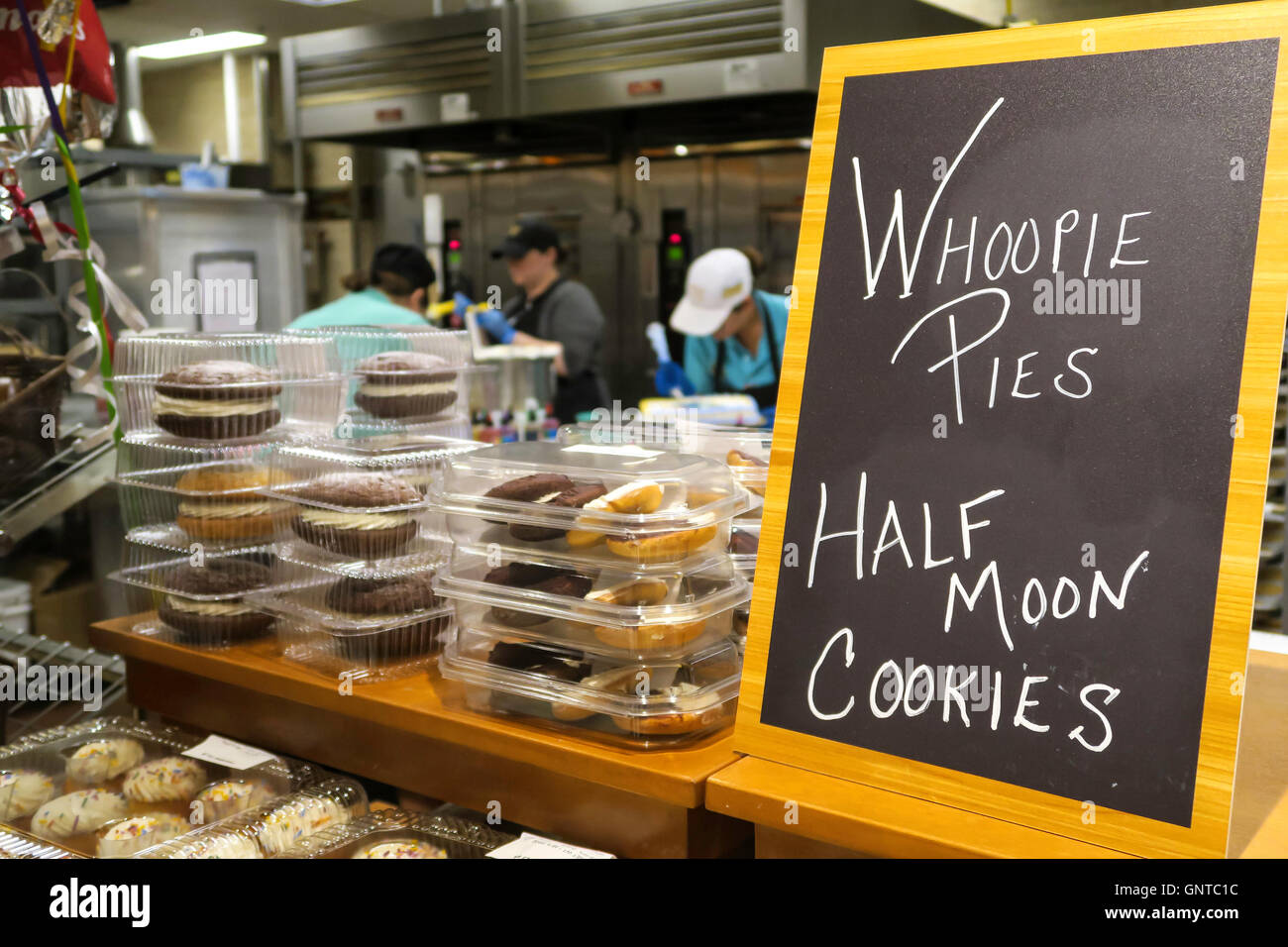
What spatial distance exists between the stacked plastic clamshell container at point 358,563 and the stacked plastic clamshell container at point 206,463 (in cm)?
6

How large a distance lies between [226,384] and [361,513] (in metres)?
0.34

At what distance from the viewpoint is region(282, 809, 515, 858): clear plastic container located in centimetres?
133

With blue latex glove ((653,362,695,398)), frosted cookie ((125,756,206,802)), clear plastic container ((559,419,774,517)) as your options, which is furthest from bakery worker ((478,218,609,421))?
frosted cookie ((125,756,206,802))

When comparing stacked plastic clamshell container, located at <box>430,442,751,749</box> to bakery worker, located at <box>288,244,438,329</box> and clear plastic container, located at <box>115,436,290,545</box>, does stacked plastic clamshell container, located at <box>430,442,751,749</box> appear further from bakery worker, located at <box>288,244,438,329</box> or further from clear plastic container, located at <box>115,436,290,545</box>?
bakery worker, located at <box>288,244,438,329</box>

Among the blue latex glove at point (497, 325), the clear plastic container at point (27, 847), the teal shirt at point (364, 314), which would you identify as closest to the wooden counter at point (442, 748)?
the clear plastic container at point (27, 847)

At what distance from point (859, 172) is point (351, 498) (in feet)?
2.80

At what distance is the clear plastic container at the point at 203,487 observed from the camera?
1.73 meters

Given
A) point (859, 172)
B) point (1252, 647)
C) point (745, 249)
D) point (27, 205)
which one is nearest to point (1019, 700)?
point (859, 172)

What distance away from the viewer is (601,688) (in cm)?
127

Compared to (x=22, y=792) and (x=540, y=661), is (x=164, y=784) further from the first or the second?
(x=540, y=661)

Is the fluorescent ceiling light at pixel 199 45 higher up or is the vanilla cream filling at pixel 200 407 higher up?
the fluorescent ceiling light at pixel 199 45

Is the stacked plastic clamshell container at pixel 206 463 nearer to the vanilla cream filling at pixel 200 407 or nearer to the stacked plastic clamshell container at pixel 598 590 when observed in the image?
the vanilla cream filling at pixel 200 407

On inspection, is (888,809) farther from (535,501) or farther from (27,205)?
(27,205)

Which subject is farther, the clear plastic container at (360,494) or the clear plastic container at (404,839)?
the clear plastic container at (360,494)
